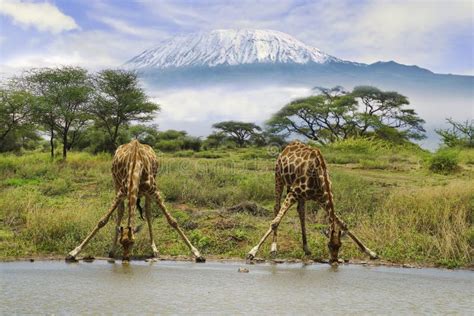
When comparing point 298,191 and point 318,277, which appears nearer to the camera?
point 318,277

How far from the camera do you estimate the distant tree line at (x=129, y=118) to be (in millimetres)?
36625

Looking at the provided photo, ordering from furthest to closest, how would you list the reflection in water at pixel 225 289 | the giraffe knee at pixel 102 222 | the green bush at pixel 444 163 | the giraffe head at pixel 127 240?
1. the green bush at pixel 444 163
2. the giraffe knee at pixel 102 222
3. the giraffe head at pixel 127 240
4. the reflection in water at pixel 225 289

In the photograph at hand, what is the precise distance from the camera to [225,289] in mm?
9594

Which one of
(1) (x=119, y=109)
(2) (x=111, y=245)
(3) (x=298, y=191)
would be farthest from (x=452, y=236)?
(1) (x=119, y=109)

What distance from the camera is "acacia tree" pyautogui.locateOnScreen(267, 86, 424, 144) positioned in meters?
60.8

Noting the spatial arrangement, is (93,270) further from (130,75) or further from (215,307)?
(130,75)

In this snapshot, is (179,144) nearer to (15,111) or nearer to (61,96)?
(61,96)

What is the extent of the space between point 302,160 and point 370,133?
155 ft

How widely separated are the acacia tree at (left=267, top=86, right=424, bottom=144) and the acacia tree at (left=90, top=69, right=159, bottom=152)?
21.7 meters

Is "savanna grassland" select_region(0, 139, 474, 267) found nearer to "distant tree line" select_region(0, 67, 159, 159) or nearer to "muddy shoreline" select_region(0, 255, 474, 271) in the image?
"muddy shoreline" select_region(0, 255, 474, 271)

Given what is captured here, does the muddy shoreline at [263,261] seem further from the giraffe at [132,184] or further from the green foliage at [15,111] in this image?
the green foliage at [15,111]

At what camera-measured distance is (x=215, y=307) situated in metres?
8.30

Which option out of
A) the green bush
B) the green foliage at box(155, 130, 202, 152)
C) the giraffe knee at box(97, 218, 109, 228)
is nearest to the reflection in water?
the giraffe knee at box(97, 218, 109, 228)

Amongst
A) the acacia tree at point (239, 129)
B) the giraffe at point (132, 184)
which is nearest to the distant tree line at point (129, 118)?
the acacia tree at point (239, 129)
